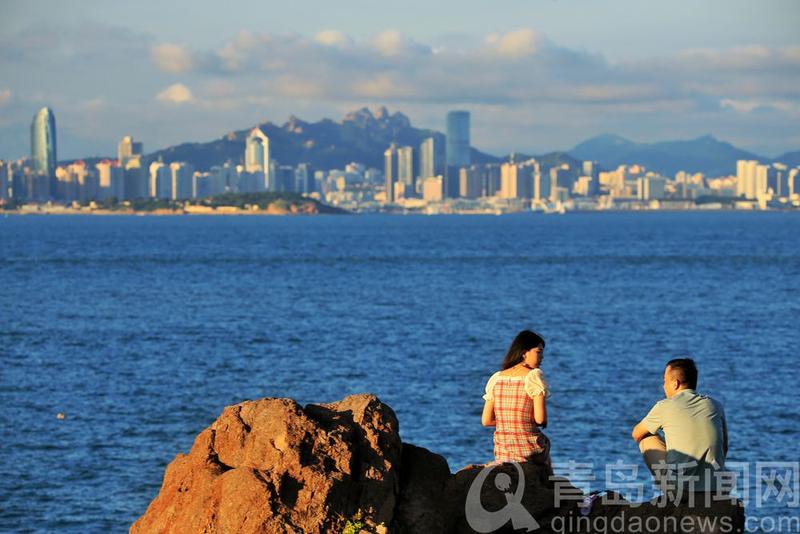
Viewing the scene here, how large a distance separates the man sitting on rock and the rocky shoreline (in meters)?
0.14

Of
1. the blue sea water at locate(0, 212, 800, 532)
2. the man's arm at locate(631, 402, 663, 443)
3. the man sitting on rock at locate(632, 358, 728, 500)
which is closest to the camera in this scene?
the man sitting on rock at locate(632, 358, 728, 500)

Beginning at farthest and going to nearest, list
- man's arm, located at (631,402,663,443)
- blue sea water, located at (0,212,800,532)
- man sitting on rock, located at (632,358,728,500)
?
blue sea water, located at (0,212,800,532), man's arm, located at (631,402,663,443), man sitting on rock, located at (632,358,728,500)

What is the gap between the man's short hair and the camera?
7.73m

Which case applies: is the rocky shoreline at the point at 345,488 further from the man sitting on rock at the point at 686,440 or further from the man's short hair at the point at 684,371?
the man's short hair at the point at 684,371

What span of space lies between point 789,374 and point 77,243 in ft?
327

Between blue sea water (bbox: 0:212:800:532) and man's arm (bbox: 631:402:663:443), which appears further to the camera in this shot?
blue sea water (bbox: 0:212:800:532)

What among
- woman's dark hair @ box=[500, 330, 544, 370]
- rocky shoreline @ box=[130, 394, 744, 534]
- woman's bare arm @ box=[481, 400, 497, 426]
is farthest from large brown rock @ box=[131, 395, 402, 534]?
woman's dark hair @ box=[500, 330, 544, 370]

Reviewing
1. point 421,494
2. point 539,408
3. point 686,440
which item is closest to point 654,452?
point 686,440

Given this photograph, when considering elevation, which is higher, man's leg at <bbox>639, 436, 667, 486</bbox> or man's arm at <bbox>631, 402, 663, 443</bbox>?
man's arm at <bbox>631, 402, 663, 443</bbox>

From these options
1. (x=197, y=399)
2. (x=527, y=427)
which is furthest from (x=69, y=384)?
(x=527, y=427)

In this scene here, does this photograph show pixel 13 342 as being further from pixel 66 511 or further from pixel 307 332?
pixel 66 511

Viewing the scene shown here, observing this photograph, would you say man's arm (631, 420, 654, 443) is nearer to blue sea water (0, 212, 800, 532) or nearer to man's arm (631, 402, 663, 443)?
man's arm (631, 402, 663, 443)

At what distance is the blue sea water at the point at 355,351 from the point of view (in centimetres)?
2295

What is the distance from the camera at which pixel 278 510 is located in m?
6.93
